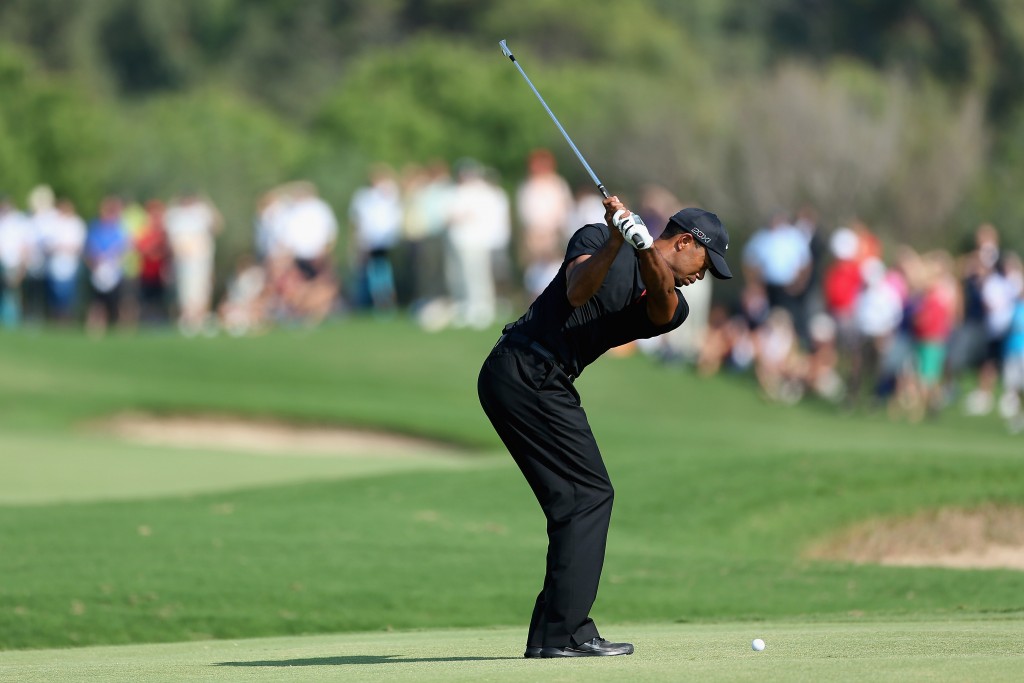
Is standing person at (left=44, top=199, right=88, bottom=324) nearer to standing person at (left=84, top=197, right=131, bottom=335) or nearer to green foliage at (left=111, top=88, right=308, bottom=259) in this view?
standing person at (left=84, top=197, right=131, bottom=335)

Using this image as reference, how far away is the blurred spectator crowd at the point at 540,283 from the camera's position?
25.1 metres

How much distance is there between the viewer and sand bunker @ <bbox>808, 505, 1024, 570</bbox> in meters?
14.9

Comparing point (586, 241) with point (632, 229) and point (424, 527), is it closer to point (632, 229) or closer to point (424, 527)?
point (632, 229)

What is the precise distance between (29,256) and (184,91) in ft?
162

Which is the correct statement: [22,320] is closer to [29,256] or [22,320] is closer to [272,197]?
[29,256]

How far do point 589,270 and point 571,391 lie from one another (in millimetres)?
788

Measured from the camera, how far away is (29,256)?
3123 cm

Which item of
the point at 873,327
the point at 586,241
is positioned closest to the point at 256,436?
the point at 873,327

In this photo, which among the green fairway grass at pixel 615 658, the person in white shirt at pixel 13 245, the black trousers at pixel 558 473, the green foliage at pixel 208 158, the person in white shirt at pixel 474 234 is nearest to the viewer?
the green fairway grass at pixel 615 658

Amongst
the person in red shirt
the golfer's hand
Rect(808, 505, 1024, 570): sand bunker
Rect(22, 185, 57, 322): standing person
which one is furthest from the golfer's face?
Rect(22, 185, 57, 322): standing person

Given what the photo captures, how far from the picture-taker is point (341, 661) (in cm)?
859

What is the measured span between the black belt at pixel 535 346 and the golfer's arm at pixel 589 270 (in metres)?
0.36

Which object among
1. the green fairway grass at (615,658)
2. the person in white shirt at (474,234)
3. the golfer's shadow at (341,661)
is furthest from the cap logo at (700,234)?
the person in white shirt at (474,234)

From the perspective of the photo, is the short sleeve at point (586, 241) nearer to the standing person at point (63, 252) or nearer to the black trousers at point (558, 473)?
the black trousers at point (558, 473)
